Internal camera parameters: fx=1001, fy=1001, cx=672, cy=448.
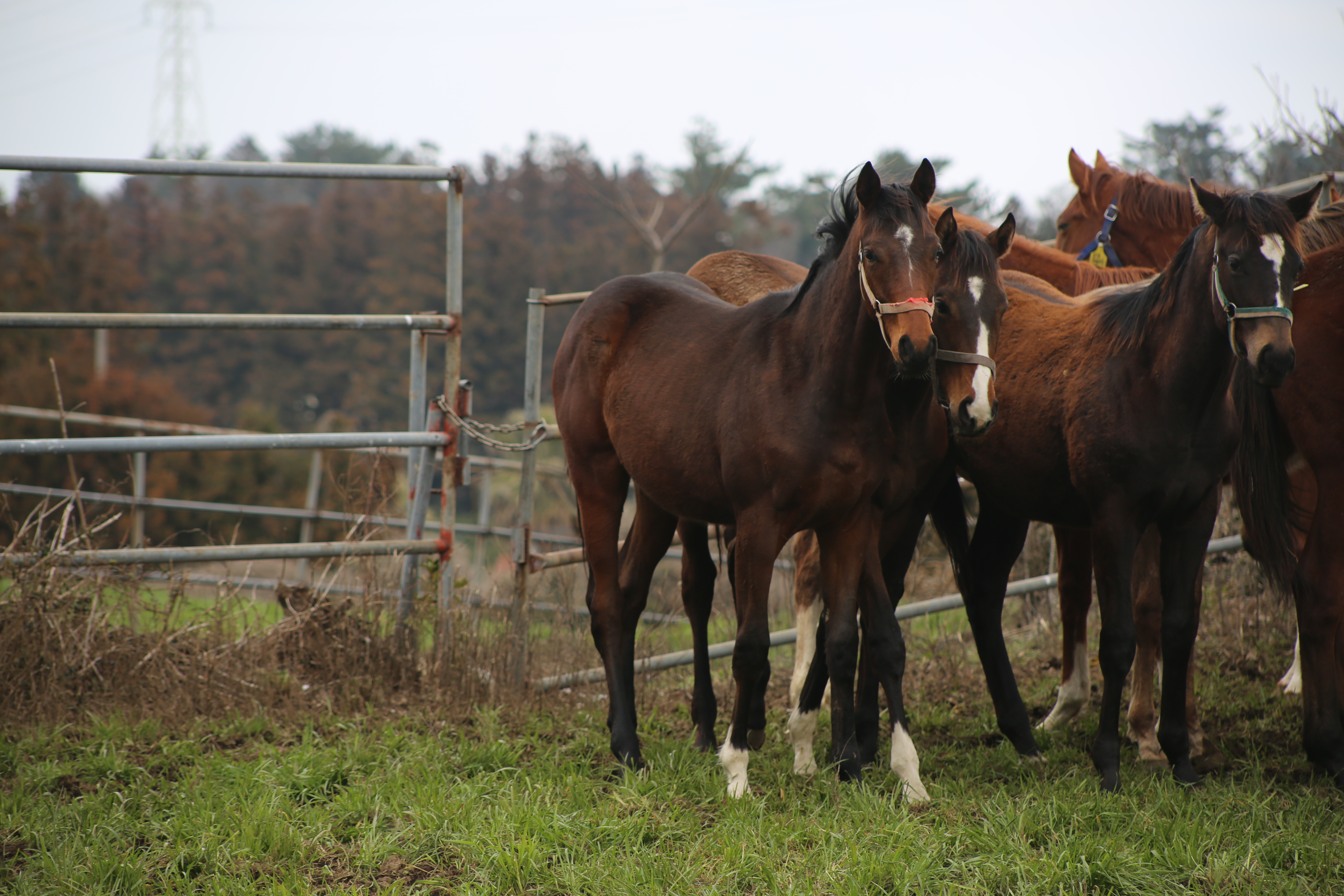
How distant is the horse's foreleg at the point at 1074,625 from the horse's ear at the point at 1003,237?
4.79ft

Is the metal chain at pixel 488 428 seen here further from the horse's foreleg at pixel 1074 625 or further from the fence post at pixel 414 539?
the horse's foreleg at pixel 1074 625

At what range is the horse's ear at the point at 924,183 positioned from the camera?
3547 mm

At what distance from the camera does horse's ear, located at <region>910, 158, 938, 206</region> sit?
3547 millimetres

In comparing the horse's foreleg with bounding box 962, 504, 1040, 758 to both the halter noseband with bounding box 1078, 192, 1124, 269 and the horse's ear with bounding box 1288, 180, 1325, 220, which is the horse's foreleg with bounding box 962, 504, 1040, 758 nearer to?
the horse's ear with bounding box 1288, 180, 1325, 220

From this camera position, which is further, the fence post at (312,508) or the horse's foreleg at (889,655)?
the fence post at (312,508)

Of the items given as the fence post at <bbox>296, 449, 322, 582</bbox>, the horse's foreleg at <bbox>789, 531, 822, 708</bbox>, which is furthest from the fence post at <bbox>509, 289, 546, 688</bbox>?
the fence post at <bbox>296, 449, 322, 582</bbox>

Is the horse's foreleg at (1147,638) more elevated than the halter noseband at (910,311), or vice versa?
the halter noseband at (910,311)

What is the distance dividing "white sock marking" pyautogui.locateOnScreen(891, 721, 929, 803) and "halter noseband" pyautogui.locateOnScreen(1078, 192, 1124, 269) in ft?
11.7

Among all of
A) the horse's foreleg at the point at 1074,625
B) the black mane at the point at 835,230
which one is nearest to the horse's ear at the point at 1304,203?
the black mane at the point at 835,230

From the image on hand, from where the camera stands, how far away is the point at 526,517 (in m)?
5.21

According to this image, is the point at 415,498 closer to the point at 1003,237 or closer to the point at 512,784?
the point at 512,784

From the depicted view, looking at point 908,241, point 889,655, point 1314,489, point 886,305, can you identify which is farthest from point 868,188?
point 1314,489

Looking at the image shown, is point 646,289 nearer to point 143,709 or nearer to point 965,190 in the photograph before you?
point 143,709

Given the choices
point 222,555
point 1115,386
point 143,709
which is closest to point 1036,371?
point 1115,386
